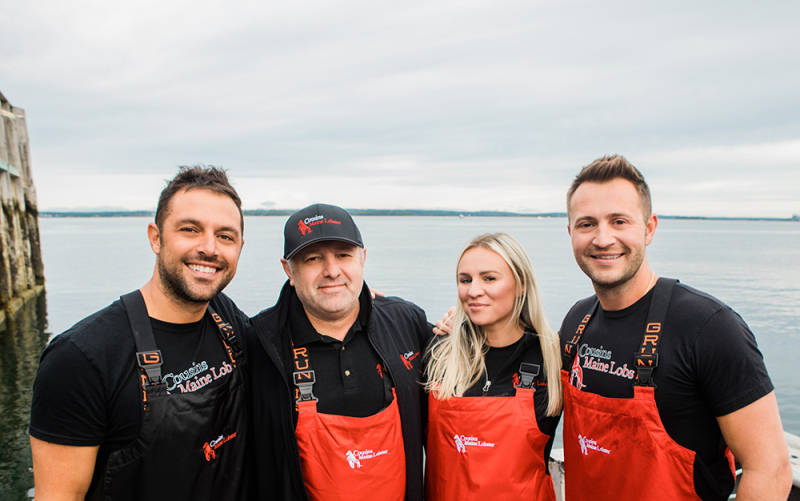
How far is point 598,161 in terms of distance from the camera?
2.95 m

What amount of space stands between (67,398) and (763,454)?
3280 mm

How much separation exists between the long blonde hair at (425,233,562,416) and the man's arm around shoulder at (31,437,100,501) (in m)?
1.94

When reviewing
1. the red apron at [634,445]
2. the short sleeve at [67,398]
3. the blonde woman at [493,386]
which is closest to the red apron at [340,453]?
the blonde woman at [493,386]

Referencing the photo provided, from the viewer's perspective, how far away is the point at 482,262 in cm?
336

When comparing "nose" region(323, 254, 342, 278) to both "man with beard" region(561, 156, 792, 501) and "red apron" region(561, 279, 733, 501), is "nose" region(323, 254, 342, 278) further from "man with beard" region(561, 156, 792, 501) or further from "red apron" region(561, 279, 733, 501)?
"red apron" region(561, 279, 733, 501)

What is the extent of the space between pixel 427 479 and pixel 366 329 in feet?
3.50

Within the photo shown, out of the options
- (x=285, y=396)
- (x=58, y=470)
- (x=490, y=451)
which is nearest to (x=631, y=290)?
(x=490, y=451)

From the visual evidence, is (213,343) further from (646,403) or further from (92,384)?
(646,403)

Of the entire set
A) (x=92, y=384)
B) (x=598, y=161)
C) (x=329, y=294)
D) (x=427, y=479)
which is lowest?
(x=427, y=479)

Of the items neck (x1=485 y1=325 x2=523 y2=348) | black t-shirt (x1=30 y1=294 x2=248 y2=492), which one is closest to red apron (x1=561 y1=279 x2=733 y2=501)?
neck (x1=485 y1=325 x2=523 y2=348)

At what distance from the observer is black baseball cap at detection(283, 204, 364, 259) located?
3061 millimetres

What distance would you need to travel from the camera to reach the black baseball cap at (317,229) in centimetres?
306

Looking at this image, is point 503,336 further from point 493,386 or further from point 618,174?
point 618,174

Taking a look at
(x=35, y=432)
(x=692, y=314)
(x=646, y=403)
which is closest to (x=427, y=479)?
(x=646, y=403)
